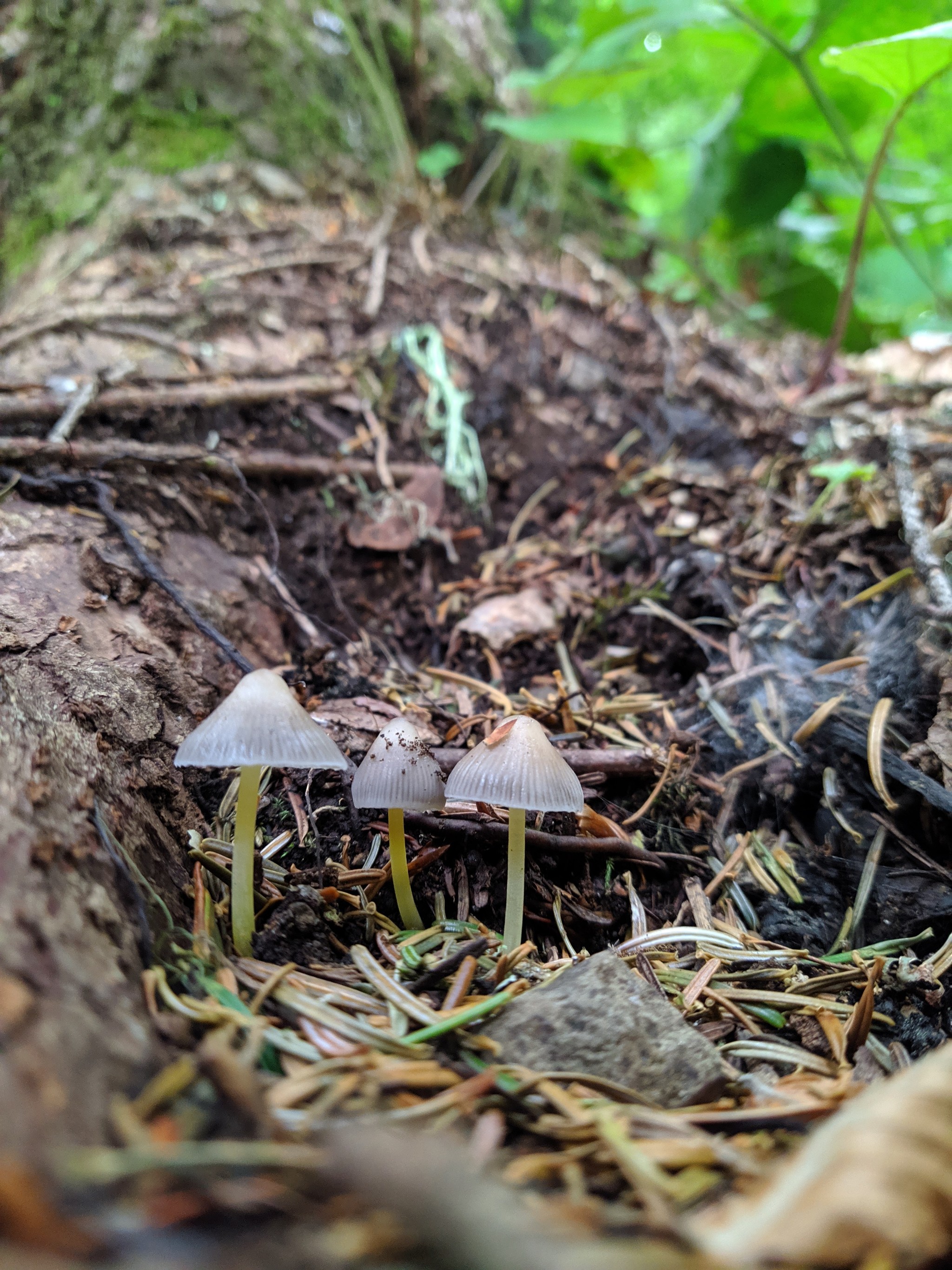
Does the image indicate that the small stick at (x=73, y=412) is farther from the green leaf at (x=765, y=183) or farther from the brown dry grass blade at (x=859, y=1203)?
the green leaf at (x=765, y=183)

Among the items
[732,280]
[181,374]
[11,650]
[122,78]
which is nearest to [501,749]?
[11,650]

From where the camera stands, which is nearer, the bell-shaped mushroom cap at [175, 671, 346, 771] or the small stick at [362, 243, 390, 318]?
the bell-shaped mushroom cap at [175, 671, 346, 771]

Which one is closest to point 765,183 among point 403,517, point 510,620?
point 403,517

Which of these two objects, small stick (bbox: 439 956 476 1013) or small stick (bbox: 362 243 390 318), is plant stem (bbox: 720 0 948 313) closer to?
small stick (bbox: 362 243 390 318)

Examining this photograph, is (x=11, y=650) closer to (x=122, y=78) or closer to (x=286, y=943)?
(x=286, y=943)

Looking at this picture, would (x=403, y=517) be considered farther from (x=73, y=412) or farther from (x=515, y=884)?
(x=515, y=884)

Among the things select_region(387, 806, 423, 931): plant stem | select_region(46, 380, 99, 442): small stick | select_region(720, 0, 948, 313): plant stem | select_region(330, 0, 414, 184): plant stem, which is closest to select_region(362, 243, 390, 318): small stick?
select_region(330, 0, 414, 184): plant stem

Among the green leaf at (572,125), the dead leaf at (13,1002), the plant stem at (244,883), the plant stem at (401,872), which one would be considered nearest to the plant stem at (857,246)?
the green leaf at (572,125)
